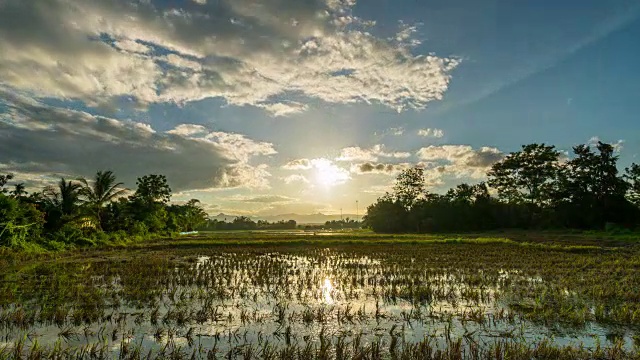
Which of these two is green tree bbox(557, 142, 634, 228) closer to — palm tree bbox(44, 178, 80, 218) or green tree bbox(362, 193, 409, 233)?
green tree bbox(362, 193, 409, 233)

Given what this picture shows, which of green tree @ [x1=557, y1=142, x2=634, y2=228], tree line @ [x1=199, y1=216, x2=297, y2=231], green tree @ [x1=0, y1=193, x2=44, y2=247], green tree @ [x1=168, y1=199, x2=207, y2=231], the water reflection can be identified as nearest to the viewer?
the water reflection

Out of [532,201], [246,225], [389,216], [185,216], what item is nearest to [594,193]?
[532,201]

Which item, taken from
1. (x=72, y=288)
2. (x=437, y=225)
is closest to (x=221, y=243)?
(x=72, y=288)

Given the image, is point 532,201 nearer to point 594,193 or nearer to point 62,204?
point 594,193

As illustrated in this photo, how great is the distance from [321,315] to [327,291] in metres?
3.55

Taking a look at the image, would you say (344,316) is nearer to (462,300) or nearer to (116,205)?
(462,300)

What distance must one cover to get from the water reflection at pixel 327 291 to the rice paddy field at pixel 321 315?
2.2 inches

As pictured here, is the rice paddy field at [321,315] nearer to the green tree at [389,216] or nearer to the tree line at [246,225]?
the green tree at [389,216]

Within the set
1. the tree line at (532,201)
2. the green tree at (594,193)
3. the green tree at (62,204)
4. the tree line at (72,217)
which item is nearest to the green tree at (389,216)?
the tree line at (532,201)

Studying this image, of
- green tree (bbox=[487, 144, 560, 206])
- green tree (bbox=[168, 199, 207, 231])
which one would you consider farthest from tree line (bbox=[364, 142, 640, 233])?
green tree (bbox=[168, 199, 207, 231])

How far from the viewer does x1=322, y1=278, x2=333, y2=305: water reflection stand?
33.8 feet

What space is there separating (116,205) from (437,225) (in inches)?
1788

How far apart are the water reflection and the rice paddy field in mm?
55

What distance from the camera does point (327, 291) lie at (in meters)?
11.8
